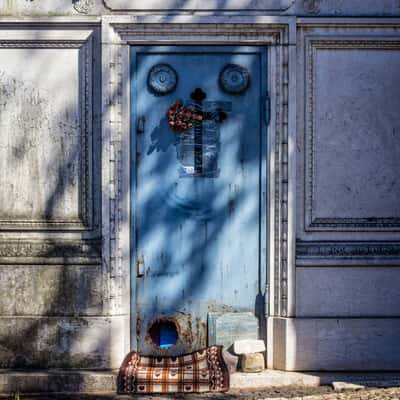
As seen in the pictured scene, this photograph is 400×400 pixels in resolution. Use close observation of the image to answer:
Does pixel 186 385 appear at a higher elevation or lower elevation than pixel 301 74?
lower

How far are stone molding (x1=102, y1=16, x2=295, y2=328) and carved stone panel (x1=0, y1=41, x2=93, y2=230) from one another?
221mm

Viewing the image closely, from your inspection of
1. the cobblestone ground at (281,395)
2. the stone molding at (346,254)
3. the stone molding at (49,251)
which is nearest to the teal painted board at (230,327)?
the cobblestone ground at (281,395)

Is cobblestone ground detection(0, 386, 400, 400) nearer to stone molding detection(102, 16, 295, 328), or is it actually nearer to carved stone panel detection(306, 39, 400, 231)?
stone molding detection(102, 16, 295, 328)

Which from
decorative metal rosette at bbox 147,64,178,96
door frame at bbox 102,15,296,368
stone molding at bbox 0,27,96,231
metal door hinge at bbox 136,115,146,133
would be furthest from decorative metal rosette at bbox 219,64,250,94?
stone molding at bbox 0,27,96,231

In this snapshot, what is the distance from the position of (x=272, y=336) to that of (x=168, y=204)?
1474 millimetres

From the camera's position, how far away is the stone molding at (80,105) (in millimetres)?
5227

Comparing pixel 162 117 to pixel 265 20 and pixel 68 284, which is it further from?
pixel 68 284

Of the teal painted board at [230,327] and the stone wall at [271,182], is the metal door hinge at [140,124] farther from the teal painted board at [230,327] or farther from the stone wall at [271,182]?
the teal painted board at [230,327]

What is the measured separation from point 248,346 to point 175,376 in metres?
0.68

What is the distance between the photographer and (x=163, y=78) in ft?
17.3

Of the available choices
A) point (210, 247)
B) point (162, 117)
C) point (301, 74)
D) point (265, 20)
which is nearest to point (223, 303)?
point (210, 247)

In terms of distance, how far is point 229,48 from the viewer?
5.29 m

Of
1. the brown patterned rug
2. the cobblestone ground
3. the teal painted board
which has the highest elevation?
the teal painted board

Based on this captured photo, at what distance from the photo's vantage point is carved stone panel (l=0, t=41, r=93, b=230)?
526 centimetres
